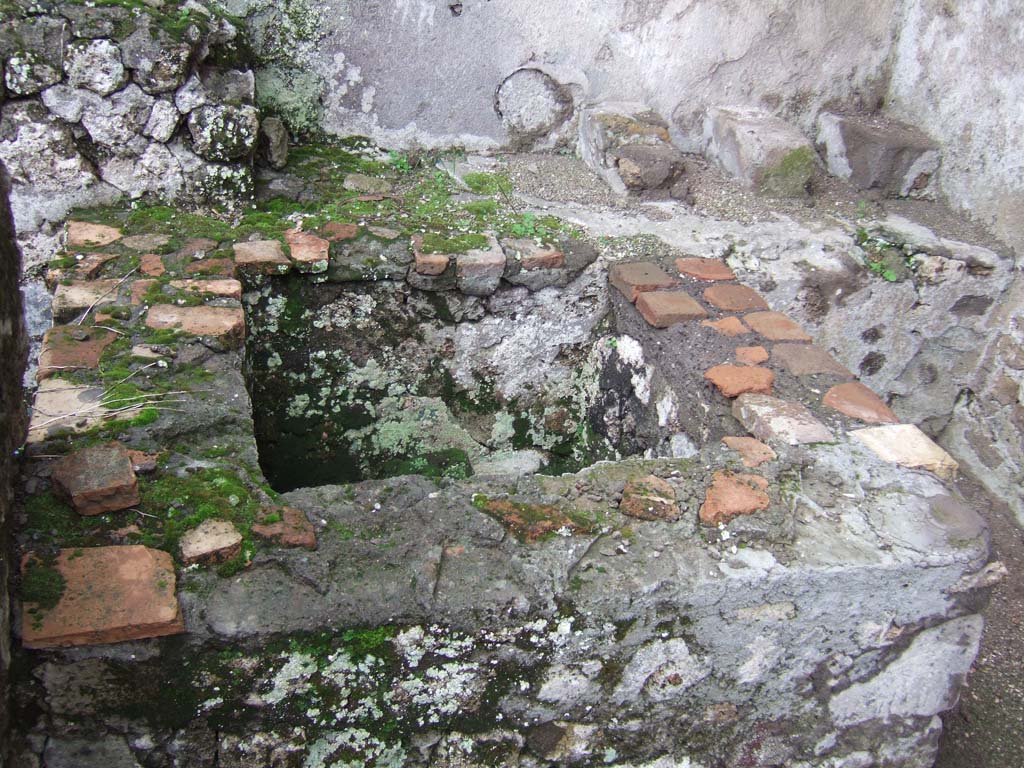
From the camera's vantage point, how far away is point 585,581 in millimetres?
1673

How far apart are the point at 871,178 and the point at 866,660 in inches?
104

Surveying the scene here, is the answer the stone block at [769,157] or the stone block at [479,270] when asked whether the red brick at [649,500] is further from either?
the stone block at [769,157]

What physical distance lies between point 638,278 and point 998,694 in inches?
74.0

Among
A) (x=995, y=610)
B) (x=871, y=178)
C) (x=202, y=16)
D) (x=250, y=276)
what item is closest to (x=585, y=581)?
(x=250, y=276)

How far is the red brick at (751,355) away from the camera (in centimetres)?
248

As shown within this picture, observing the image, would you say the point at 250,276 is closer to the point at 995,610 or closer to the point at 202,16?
the point at 202,16

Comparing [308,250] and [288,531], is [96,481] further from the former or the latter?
[308,250]

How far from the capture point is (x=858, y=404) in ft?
7.55

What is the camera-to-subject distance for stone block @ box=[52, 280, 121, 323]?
2.30 meters

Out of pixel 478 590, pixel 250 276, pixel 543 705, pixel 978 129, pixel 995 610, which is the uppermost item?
pixel 978 129

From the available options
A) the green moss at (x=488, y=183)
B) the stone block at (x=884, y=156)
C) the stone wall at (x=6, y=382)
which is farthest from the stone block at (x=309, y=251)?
the stone block at (x=884, y=156)

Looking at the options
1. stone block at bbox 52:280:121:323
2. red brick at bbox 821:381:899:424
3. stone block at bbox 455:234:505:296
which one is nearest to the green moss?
stone block at bbox 455:234:505:296

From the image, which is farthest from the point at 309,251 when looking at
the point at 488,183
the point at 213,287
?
the point at 488,183

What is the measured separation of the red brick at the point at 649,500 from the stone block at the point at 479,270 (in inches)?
45.7
